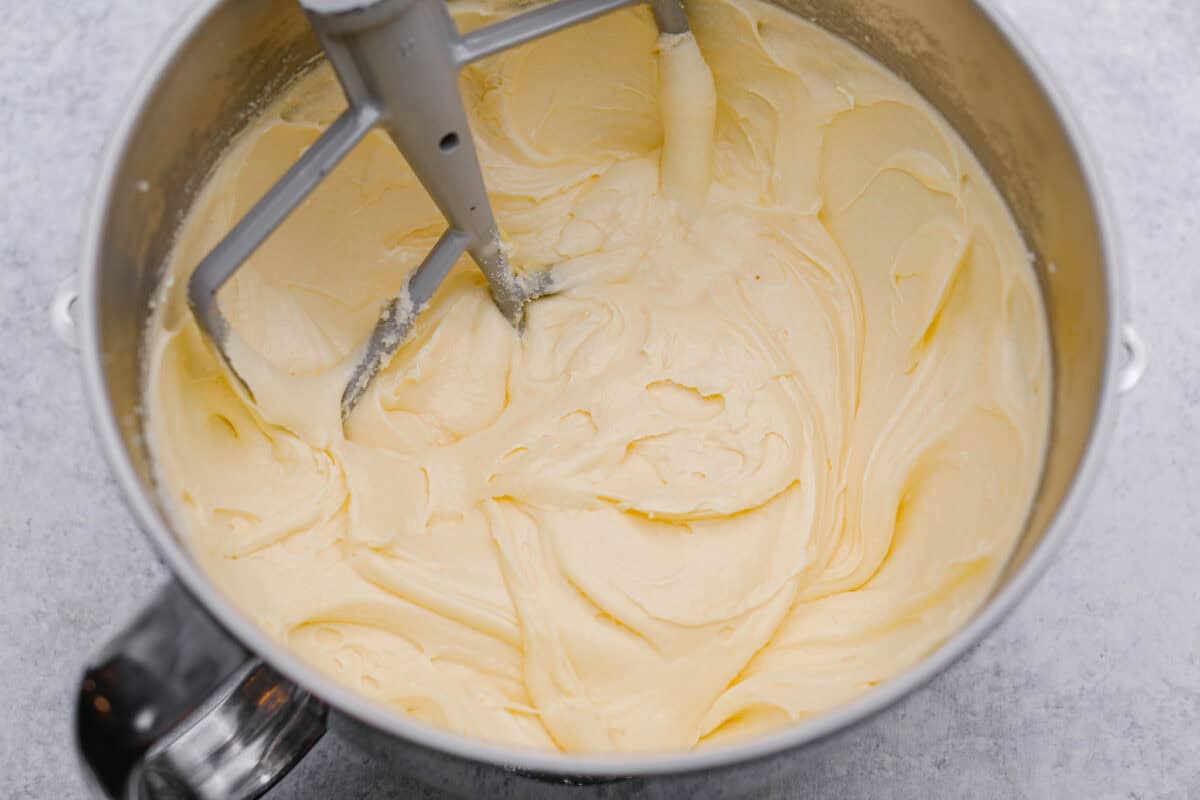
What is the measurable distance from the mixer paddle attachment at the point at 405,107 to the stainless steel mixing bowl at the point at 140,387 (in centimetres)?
8

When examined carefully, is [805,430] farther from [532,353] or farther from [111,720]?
[111,720]

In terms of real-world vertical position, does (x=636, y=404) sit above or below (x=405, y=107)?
below

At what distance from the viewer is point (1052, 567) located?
1.05 metres

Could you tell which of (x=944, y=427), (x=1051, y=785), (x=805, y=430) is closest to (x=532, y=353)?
(x=805, y=430)

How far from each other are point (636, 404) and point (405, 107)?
366mm

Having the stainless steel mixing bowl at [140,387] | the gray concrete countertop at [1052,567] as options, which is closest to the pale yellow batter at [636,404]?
the stainless steel mixing bowl at [140,387]

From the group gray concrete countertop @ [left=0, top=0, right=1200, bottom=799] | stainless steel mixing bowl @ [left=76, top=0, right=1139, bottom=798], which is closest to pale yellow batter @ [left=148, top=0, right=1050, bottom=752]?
stainless steel mixing bowl @ [left=76, top=0, right=1139, bottom=798]

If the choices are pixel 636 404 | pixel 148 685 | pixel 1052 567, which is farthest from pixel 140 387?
pixel 1052 567

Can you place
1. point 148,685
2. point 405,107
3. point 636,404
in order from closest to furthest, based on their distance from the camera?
1. point 148,685
2. point 405,107
3. point 636,404

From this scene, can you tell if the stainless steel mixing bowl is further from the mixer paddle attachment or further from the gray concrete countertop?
the gray concrete countertop

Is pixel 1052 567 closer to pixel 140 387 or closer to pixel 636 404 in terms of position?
pixel 636 404

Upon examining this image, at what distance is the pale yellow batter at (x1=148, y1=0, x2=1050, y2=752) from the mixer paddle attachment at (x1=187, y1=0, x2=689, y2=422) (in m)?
0.08

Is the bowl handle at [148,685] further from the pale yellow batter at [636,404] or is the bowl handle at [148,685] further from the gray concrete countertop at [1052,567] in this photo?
the gray concrete countertop at [1052,567]

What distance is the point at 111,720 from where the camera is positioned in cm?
62
